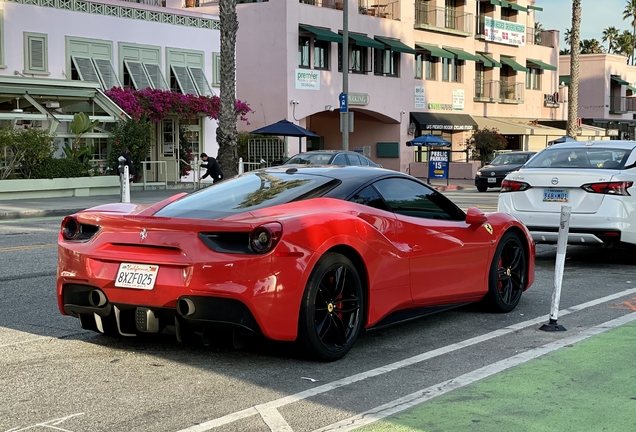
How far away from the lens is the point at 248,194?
6605 millimetres

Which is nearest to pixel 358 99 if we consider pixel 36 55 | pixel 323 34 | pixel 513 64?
pixel 323 34

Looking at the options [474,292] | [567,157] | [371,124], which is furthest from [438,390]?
[371,124]

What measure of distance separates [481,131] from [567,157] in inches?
1535

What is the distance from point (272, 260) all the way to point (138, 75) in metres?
29.1

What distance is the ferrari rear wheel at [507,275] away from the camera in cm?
790

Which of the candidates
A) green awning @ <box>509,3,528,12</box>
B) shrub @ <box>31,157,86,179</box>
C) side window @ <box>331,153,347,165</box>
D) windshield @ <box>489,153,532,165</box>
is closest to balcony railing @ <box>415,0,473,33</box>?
green awning @ <box>509,3,528,12</box>

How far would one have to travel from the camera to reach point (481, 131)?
5022 cm

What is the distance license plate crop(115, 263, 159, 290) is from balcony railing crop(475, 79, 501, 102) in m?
50.3

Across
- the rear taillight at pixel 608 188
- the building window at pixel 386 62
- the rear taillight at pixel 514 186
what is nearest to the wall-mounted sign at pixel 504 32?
the building window at pixel 386 62

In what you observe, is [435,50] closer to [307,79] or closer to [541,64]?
[307,79]

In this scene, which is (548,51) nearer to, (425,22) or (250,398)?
(425,22)

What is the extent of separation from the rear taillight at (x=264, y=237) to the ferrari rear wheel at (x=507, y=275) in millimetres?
2805

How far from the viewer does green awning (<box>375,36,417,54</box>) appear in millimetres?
45188

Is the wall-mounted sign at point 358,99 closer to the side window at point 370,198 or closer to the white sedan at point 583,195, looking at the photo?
the white sedan at point 583,195
